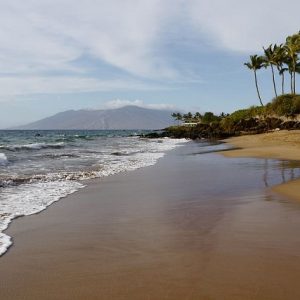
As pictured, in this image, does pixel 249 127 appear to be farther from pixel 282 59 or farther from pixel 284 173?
pixel 284 173

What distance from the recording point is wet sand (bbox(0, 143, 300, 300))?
444cm

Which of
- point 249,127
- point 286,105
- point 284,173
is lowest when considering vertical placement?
point 284,173

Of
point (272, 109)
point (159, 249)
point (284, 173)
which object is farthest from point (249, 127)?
point (159, 249)

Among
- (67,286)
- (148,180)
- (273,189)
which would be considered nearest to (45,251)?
(67,286)

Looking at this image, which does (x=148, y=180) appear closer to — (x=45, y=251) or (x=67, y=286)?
(x=45, y=251)

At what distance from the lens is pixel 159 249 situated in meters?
5.78

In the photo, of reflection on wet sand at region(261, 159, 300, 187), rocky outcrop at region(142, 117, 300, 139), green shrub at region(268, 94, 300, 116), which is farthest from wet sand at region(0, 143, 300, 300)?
green shrub at region(268, 94, 300, 116)

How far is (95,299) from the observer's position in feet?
13.8

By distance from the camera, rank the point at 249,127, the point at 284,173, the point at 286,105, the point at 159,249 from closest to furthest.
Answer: the point at 159,249
the point at 284,173
the point at 286,105
the point at 249,127

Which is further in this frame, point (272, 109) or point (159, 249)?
point (272, 109)

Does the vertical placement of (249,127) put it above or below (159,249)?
above

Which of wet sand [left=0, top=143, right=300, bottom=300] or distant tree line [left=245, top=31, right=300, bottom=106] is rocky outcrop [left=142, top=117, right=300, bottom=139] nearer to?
distant tree line [left=245, top=31, right=300, bottom=106]

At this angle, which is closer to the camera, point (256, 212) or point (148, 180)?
point (256, 212)

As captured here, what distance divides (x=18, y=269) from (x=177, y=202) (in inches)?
187
